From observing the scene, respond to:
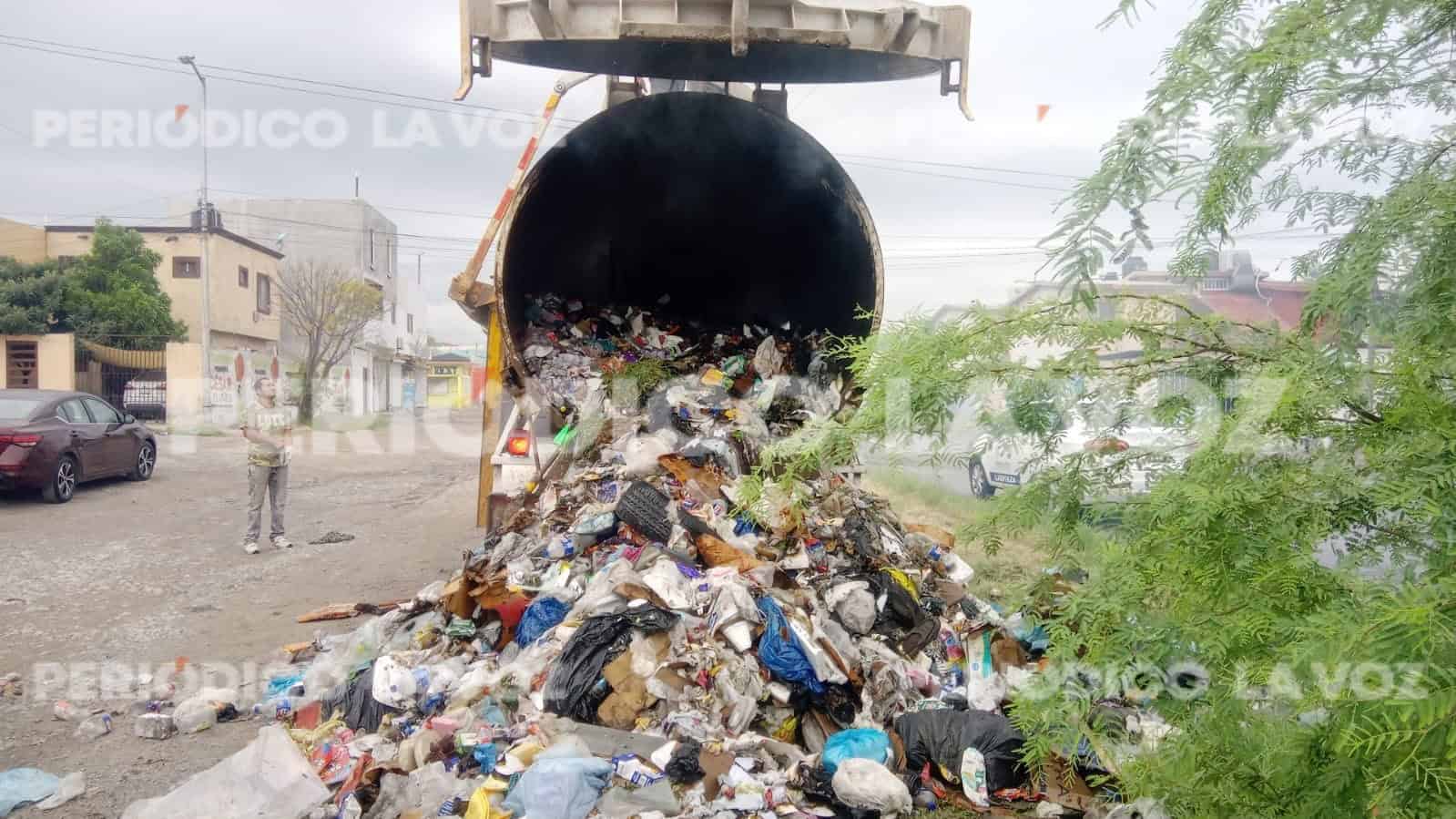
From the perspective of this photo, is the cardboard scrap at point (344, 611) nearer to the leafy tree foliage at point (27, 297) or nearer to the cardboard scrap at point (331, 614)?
the cardboard scrap at point (331, 614)

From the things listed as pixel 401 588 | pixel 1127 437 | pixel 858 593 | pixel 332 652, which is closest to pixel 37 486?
pixel 401 588

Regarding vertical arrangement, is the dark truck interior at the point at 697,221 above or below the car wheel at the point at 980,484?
above

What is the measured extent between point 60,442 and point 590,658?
8.48 metres

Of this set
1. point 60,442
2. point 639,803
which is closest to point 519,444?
point 639,803

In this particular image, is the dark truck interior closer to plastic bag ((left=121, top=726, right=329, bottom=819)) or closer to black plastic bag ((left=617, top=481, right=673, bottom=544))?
black plastic bag ((left=617, top=481, right=673, bottom=544))

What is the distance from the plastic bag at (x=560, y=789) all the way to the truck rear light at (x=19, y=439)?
27.9ft

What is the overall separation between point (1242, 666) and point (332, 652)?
410 centimetres

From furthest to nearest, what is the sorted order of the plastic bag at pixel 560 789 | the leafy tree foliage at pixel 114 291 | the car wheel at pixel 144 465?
the leafy tree foliage at pixel 114 291 → the car wheel at pixel 144 465 → the plastic bag at pixel 560 789

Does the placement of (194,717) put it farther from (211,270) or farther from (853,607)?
(211,270)

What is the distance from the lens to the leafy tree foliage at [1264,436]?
1309 millimetres

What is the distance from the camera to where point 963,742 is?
10.7 feet

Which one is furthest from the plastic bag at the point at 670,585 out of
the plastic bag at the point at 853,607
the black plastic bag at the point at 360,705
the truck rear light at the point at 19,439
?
the truck rear light at the point at 19,439

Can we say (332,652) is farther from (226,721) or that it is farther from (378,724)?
(378,724)

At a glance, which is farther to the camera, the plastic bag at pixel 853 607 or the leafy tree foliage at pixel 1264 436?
the plastic bag at pixel 853 607
